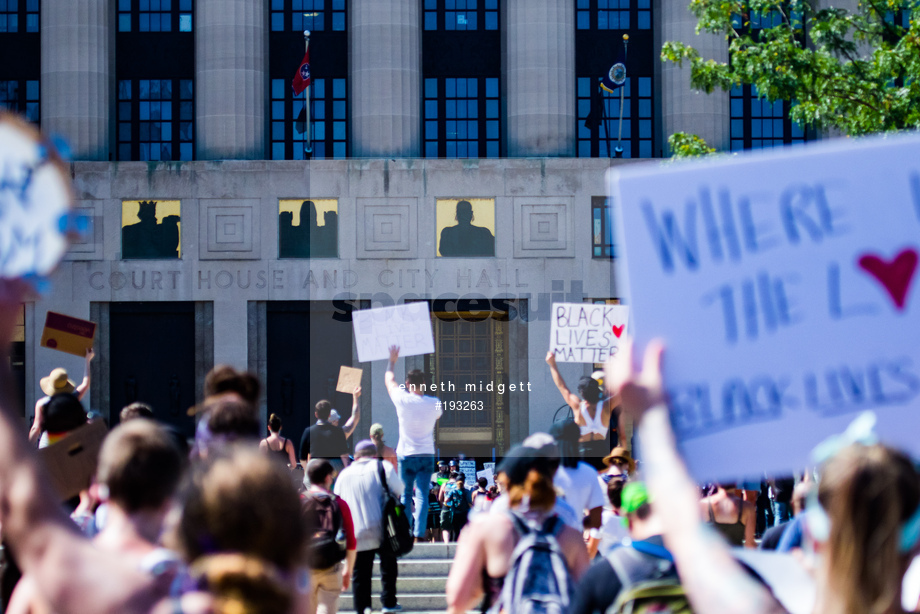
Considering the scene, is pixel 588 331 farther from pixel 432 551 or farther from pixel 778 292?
pixel 778 292

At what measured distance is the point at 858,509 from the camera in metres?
2.18

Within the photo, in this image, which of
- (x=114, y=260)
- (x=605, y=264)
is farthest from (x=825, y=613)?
(x=114, y=260)

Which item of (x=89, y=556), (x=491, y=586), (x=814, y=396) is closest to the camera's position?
(x=89, y=556)

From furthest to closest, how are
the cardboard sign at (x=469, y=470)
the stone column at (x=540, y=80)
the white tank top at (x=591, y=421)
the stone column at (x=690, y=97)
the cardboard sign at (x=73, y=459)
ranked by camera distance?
the stone column at (x=690, y=97)
the stone column at (x=540, y=80)
the cardboard sign at (x=469, y=470)
the white tank top at (x=591, y=421)
the cardboard sign at (x=73, y=459)

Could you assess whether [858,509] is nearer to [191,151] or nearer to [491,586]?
[491,586]

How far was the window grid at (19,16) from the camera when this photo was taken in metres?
29.4

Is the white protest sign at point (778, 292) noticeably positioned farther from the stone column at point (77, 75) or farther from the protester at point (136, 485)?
the stone column at point (77, 75)

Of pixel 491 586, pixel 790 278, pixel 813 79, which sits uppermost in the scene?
pixel 813 79

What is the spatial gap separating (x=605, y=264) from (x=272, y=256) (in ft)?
28.8

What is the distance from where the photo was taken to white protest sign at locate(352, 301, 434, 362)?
51.9ft

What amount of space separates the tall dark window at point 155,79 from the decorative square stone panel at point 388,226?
210 inches

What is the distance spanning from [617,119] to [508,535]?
25.5 m

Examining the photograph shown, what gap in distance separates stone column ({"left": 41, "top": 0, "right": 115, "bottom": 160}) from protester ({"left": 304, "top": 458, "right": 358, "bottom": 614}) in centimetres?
2222

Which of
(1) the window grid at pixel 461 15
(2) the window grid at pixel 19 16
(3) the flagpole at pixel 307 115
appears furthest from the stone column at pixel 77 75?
(1) the window grid at pixel 461 15
